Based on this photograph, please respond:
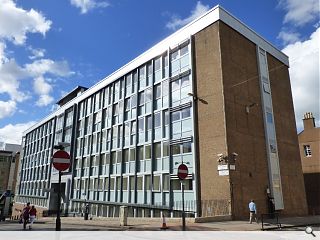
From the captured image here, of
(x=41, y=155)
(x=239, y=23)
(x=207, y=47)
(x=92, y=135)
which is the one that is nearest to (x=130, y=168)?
(x=92, y=135)

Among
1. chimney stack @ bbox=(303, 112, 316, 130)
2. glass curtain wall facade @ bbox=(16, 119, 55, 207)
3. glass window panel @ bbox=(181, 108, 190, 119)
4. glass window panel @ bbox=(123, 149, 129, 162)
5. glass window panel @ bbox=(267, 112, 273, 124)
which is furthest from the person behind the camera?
glass curtain wall facade @ bbox=(16, 119, 55, 207)

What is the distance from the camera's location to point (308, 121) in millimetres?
40812

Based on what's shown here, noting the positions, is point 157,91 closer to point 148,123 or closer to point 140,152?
point 148,123

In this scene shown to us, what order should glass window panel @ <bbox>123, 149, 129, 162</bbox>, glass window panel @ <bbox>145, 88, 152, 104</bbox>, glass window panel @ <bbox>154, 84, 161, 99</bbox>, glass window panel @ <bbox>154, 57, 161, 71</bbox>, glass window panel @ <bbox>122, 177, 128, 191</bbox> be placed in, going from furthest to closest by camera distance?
glass window panel @ <bbox>123, 149, 129, 162</bbox> < glass window panel @ <bbox>122, 177, 128, 191</bbox> < glass window panel @ <bbox>145, 88, 152, 104</bbox> < glass window panel @ <bbox>154, 57, 161, 71</bbox> < glass window panel @ <bbox>154, 84, 161, 99</bbox>

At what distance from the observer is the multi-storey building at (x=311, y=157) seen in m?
37.4

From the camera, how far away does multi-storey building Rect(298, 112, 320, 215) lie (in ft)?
123

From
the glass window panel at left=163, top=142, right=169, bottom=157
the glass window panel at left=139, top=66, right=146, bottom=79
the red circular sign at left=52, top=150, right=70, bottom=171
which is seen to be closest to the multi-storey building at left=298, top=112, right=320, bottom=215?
the glass window panel at left=163, top=142, right=169, bottom=157

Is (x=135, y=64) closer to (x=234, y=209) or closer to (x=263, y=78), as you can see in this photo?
(x=263, y=78)

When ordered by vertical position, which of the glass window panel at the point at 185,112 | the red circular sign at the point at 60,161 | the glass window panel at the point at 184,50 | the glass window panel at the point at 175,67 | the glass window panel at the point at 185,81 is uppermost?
the glass window panel at the point at 184,50

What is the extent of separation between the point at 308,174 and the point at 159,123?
22.1 metres

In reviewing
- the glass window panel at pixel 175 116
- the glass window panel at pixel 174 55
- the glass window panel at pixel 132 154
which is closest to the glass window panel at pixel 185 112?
the glass window panel at pixel 175 116

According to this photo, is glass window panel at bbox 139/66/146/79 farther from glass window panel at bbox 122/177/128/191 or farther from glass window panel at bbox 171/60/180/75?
glass window panel at bbox 122/177/128/191

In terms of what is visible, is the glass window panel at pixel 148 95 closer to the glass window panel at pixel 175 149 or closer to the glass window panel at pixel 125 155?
the glass window panel at pixel 125 155

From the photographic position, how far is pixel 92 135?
3969 centimetres
